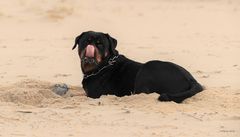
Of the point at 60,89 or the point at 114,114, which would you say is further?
the point at 60,89

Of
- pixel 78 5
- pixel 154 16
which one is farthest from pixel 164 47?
pixel 78 5

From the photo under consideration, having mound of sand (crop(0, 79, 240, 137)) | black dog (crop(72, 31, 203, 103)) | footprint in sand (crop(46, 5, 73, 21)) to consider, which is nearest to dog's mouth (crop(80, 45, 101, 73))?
black dog (crop(72, 31, 203, 103))

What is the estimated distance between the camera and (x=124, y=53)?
11.7 metres

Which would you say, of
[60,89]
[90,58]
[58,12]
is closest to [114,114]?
[90,58]

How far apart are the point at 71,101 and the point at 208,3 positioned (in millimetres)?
13560

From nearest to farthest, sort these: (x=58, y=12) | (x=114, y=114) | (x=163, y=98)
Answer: (x=114, y=114) < (x=163, y=98) < (x=58, y=12)

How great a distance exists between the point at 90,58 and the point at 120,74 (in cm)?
44

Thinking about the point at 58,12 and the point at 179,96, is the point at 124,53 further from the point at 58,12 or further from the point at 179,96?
the point at 58,12

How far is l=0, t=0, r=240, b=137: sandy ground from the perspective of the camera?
5.60m

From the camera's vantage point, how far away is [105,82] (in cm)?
711

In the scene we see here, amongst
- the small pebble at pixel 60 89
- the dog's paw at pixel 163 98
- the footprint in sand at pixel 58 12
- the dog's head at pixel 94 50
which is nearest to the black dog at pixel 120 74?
the dog's head at pixel 94 50

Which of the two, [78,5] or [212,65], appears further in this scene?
[78,5]

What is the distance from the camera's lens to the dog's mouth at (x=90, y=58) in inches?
273

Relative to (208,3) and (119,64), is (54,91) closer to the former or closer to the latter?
(119,64)
